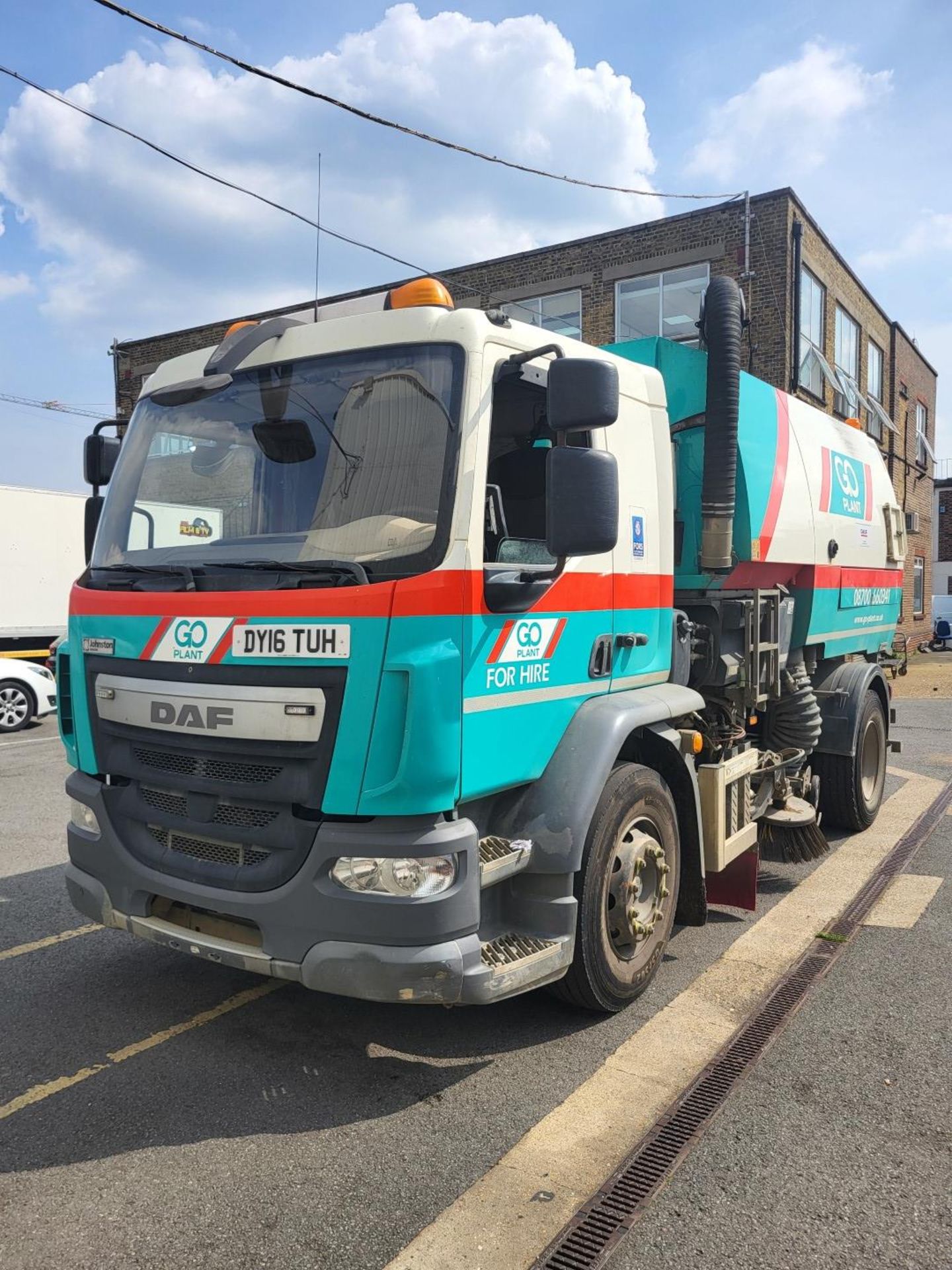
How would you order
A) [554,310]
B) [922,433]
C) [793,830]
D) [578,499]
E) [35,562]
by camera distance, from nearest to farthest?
[578,499]
[793,830]
[35,562]
[554,310]
[922,433]

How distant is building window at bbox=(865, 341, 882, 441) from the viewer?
24656mm

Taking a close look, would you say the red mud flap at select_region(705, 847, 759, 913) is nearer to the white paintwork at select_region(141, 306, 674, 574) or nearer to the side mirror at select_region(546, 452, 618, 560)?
the white paintwork at select_region(141, 306, 674, 574)

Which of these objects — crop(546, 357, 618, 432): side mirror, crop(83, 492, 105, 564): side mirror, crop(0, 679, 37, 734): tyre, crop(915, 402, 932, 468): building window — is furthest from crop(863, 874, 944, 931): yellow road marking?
crop(915, 402, 932, 468): building window

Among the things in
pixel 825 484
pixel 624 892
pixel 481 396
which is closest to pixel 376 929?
pixel 624 892

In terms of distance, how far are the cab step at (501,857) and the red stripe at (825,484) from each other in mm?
3859

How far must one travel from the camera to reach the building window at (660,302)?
19.4 m

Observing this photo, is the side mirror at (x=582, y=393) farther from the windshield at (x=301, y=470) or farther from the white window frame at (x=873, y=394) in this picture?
the white window frame at (x=873, y=394)

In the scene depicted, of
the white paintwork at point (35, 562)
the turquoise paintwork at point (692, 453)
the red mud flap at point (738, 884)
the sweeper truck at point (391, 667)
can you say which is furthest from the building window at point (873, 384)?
the sweeper truck at point (391, 667)

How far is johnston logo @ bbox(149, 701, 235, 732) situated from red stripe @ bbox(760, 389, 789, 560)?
3334 mm

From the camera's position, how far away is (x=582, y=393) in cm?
314

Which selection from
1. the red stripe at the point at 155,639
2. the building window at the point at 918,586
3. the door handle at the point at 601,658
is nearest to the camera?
the red stripe at the point at 155,639

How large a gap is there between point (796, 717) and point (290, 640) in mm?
4117

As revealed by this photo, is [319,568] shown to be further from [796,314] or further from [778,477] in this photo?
[796,314]

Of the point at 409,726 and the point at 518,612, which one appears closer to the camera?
the point at 409,726
